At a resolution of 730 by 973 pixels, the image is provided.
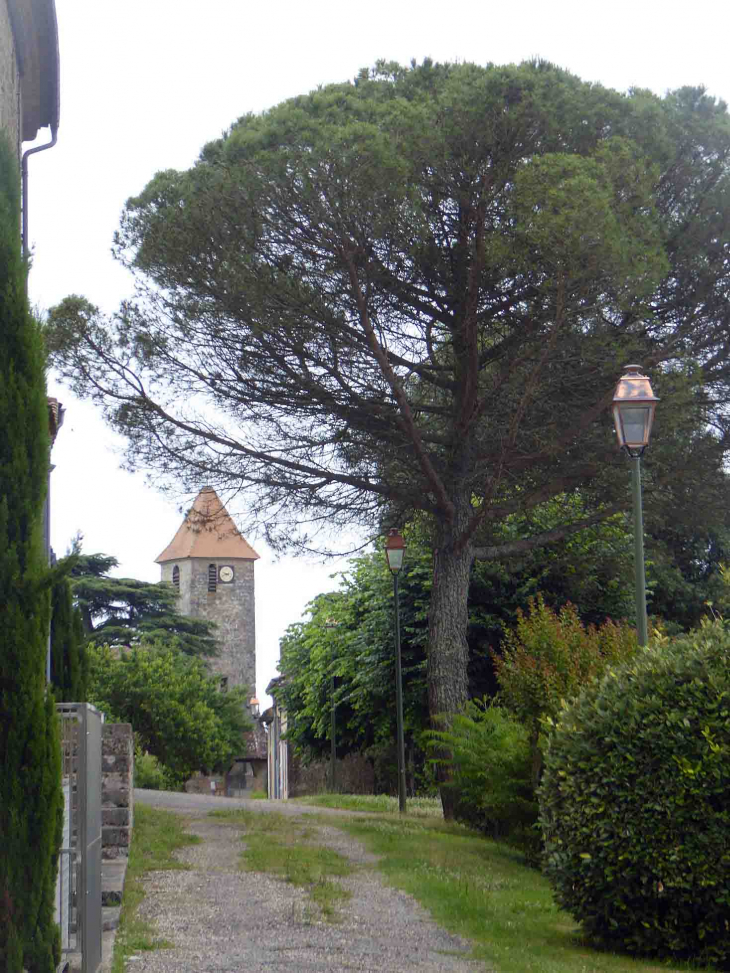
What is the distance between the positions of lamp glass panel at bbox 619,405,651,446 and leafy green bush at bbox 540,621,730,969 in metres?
3.12

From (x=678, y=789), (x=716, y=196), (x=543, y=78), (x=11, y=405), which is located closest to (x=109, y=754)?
(x=678, y=789)

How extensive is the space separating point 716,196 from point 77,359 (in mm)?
9528

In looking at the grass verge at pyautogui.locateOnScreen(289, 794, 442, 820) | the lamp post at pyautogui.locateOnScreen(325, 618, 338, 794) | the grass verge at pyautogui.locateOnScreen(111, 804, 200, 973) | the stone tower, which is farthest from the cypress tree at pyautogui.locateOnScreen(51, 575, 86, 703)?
the stone tower

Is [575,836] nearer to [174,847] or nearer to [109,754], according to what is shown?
[109,754]

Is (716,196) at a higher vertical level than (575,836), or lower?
higher

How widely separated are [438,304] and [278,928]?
10.3 m

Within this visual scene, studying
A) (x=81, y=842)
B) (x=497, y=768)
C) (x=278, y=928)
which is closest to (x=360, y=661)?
(x=497, y=768)

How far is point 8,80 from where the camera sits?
7.95m

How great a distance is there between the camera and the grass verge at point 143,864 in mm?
7117

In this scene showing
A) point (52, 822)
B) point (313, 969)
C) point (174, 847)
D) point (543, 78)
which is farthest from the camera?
point (543, 78)

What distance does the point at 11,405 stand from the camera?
16.9 ft

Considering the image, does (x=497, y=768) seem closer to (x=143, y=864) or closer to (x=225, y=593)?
(x=143, y=864)

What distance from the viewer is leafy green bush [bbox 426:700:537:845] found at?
12.4 metres

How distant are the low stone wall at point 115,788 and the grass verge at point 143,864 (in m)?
0.27
